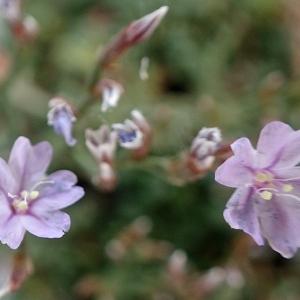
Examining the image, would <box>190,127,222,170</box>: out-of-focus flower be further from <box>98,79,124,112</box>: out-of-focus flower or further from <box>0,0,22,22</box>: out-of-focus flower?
<box>0,0,22,22</box>: out-of-focus flower

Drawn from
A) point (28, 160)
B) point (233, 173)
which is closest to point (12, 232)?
point (28, 160)

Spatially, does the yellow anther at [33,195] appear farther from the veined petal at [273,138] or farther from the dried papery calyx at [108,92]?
the veined petal at [273,138]

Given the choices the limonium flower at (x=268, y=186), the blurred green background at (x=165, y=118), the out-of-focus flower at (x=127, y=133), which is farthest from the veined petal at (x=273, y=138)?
the blurred green background at (x=165, y=118)

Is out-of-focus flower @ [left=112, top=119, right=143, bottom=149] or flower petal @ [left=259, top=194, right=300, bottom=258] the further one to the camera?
out-of-focus flower @ [left=112, top=119, right=143, bottom=149]

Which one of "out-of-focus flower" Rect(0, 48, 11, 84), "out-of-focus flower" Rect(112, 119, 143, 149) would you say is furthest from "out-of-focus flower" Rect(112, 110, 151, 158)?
"out-of-focus flower" Rect(0, 48, 11, 84)

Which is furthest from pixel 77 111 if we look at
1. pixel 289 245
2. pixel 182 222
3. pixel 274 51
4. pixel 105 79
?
pixel 274 51

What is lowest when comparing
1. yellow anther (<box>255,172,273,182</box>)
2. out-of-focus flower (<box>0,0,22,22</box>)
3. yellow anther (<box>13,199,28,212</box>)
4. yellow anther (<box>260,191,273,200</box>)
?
yellow anther (<box>260,191,273,200</box>)

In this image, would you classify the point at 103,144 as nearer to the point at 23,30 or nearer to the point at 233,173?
the point at 233,173
